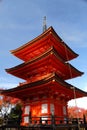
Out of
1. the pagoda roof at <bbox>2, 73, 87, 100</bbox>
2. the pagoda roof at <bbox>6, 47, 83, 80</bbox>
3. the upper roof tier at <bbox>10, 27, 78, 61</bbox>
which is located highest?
the upper roof tier at <bbox>10, 27, 78, 61</bbox>

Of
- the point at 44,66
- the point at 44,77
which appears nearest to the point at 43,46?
the point at 44,66

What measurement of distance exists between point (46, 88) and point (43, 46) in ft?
18.8

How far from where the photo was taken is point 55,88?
16109 millimetres

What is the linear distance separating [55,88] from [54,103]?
1.67 m

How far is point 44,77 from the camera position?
1753 cm

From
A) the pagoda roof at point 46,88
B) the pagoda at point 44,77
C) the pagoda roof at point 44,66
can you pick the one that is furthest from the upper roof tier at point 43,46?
the pagoda roof at point 46,88

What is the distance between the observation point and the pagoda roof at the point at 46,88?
14.8 m

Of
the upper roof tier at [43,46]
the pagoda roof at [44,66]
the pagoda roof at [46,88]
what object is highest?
the upper roof tier at [43,46]

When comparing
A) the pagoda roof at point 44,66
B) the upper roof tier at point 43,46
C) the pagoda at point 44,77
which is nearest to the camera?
the pagoda at point 44,77

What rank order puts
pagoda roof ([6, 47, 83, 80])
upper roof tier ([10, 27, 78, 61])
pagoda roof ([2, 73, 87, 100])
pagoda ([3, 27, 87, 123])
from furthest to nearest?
upper roof tier ([10, 27, 78, 61]) → pagoda roof ([6, 47, 83, 80]) → pagoda ([3, 27, 87, 123]) → pagoda roof ([2, 73, 87, 100])

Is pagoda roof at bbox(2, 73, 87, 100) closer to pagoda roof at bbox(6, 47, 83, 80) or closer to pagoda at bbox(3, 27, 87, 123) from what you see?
pagoda at bbox(3, 27, 87, 123)

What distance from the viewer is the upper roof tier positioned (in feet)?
61.0

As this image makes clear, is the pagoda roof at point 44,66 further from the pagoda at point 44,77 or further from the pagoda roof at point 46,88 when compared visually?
the pagoda roof at point 46,88

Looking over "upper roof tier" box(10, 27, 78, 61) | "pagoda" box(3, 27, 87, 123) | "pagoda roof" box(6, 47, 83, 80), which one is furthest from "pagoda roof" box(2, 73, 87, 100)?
"upper roof tier" box(10, 27, 78, 61)
